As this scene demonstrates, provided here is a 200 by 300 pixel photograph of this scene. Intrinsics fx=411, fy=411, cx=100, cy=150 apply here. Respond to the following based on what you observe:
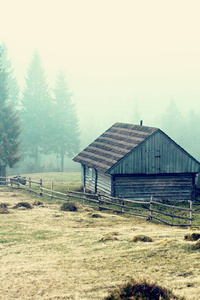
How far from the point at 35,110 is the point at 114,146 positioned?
39545 mm

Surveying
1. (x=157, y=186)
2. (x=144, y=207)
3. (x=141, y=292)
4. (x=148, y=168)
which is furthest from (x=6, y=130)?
(x=141, y=292)

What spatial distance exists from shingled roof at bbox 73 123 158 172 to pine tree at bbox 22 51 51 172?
32907 mm

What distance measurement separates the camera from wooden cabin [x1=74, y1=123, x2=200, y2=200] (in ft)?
96.8

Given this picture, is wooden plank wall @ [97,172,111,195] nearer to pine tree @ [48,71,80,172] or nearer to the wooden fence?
the wooden fence

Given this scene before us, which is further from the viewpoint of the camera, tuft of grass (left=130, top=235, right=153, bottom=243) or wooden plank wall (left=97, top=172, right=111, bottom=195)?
wooden plank wall (left=97, top=172, right=111, bottom=195)

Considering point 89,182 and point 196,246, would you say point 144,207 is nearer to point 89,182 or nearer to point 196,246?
point 89,182

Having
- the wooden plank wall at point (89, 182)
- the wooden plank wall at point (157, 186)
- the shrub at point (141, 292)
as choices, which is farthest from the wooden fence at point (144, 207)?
the shrub at point (141, 292)

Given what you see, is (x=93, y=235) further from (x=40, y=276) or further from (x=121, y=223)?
(x=40, y=276)

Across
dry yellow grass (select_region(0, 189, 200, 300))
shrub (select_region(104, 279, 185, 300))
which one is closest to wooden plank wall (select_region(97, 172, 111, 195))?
dry yellow grass (select_region(0, 189, 200, 300))

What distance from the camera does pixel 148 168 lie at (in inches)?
1177

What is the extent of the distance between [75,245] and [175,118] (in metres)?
96.2

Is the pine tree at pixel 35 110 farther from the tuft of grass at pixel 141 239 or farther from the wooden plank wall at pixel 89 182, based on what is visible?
the tuft of grass at pixel 141 239

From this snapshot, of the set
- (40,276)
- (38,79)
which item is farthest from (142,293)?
(38,79)

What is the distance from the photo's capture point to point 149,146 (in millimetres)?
30078
